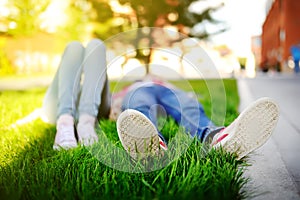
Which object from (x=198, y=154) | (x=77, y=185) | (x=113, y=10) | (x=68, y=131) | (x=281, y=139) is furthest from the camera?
(x=113, y=10)

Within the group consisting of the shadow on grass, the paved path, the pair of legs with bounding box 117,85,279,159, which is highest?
the pair of legs with bounding box 117,85,279,159

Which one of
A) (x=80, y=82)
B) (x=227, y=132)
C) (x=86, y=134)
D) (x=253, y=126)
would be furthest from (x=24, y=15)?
(x=253, y=126)

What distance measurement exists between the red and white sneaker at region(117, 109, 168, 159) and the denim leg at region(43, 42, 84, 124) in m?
0.65

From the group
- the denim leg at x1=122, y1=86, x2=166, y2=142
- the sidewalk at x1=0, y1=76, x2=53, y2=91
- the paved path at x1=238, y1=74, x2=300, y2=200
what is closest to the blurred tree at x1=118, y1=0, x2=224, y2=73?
the sidewalk at x1=0, y1=76, x2=53, y2=91

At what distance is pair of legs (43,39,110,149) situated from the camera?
198 cm

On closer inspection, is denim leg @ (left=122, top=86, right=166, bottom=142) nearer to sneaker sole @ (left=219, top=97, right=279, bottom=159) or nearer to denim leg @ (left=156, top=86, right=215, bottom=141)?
denim leg @ (left=156, top=86, right=215, bottom=141)

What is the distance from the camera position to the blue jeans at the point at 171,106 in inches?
82.3

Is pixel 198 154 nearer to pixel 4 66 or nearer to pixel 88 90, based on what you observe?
pixel 88 90

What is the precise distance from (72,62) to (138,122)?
872mm

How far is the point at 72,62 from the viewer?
2199 millimetres

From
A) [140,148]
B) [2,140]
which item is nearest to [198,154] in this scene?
[140,148]

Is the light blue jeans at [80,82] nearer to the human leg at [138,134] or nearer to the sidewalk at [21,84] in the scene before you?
the human leg at [138,134]

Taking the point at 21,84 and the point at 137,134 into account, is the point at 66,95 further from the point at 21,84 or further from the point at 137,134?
the point at 21,84

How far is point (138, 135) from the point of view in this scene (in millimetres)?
1491
